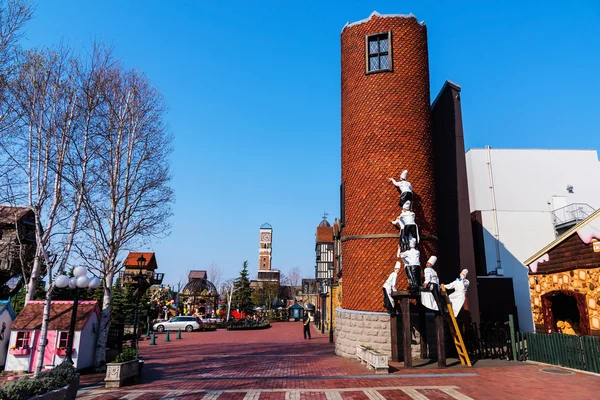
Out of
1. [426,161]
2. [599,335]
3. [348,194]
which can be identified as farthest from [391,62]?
[599,335]

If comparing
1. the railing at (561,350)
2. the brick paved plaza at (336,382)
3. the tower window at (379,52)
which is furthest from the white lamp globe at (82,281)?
the railing at (561,350)

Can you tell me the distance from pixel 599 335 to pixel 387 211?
26.3 feet

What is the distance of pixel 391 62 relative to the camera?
1725 cm

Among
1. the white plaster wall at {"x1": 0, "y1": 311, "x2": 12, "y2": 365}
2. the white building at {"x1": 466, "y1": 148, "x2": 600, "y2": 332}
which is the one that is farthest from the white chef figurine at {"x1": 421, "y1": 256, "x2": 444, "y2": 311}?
the white building at {"x1": 466, "y1": 148, "x2": 600, "y2": 332}

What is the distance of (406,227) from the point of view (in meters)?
14.5

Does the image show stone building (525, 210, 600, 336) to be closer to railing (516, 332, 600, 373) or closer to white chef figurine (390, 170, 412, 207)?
railing (516, 332, 600, 373)

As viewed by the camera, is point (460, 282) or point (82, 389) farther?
point (460, 282)

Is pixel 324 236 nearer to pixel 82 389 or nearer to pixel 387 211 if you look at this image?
pixel 387 211

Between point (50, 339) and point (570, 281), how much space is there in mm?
18727

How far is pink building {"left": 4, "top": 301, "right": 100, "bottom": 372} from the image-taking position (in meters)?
13.4

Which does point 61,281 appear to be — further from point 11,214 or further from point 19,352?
point 11,214

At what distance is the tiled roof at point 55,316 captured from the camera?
13.7m

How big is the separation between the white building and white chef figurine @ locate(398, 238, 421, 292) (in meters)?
15.9

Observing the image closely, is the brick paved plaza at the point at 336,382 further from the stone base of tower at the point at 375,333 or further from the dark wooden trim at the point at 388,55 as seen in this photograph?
the dark wooden trim at the point at 388,55
